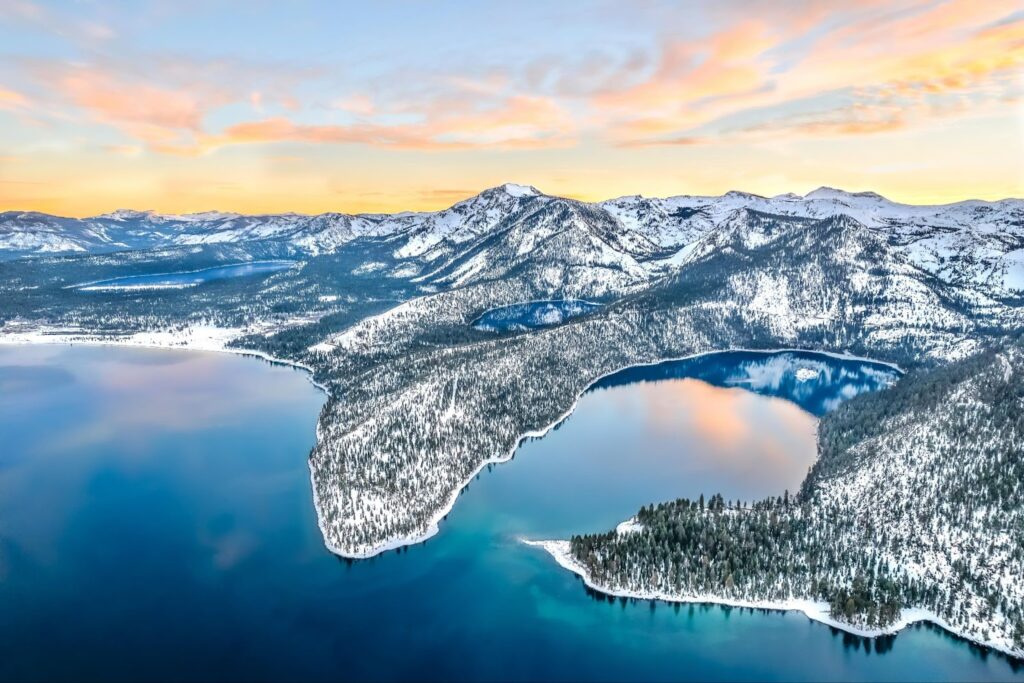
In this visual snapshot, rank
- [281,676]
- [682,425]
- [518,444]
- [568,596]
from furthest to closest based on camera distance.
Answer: [682,425] < [518,444] < [568,596] < [281,676]

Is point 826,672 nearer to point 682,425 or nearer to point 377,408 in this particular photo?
point 682,425

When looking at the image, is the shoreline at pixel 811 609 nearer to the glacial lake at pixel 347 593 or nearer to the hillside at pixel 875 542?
the hillside at pixel 875 542

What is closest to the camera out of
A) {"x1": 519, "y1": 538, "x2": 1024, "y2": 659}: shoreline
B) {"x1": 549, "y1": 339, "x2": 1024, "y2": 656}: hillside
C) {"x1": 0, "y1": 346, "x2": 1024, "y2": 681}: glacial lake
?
{"x1": 0, "y1": 346, "x2": 1024, "y2": 681}: glacial lake

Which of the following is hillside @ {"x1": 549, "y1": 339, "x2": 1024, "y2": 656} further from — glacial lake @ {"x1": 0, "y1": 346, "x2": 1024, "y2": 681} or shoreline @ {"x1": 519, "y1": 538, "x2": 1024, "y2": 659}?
glacial lake @ {"x1": 0, "y1": 346, "x2": 1024, "y2": 681}

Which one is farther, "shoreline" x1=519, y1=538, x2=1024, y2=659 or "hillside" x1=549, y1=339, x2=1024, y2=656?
"hillside" x1=549, y1=339, x2=1024, y2=656

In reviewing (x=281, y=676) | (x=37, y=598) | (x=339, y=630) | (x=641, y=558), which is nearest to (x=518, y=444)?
(x=641, y=558)

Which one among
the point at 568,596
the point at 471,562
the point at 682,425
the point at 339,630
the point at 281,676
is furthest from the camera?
the point at 682,425

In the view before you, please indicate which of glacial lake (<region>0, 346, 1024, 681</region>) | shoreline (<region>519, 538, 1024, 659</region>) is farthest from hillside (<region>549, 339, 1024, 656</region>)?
glacial lake (<region>0, 346, 1024, 681</region>)

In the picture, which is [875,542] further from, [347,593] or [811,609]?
[347,593]

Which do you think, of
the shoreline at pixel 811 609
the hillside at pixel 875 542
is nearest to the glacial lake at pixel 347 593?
the shoreline at pixel 811 609
